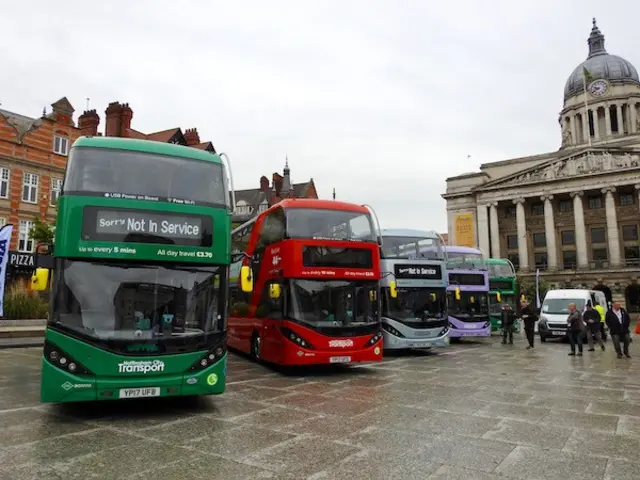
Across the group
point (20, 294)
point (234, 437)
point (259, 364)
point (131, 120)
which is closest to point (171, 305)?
point (234, 437)

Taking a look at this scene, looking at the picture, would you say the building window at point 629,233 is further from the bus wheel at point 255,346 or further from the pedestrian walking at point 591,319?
the bus wheel at point 255,346

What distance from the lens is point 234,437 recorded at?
605cm

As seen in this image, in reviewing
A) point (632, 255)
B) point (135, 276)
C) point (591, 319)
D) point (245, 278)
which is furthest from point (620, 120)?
point (135, 276)

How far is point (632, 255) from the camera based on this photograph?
2424 inches

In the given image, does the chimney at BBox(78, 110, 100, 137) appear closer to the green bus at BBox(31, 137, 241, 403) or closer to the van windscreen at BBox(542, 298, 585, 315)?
the green bus at BBox(31, 137, 241, 403)

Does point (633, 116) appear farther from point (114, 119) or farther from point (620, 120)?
point (114, 119)

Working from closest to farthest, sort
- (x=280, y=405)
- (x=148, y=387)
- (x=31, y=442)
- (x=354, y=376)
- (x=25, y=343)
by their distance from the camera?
(x=31, y=442) < (x=148, y=387) < (x=280, y=405) < (x=354, y=376) < (x=25, y=343)

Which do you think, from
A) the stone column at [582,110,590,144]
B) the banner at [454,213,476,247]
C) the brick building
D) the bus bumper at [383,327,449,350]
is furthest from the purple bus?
the stone column at [582,110,590,144]

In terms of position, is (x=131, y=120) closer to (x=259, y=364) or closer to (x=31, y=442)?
(x=259, y=364)

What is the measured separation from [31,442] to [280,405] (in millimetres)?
3616

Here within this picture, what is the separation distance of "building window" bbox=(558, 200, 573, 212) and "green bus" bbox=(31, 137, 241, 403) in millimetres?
70152

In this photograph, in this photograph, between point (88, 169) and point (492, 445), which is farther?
point (88, 169)

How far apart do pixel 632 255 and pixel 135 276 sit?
69234mm

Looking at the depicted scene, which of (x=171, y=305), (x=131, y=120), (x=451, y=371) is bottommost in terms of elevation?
(x=451, y=371)
